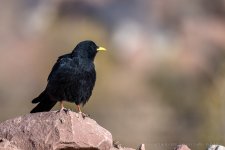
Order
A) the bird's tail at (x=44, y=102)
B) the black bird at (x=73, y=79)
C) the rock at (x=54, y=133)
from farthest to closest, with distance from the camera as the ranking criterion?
the bird's tail at (x=44, y=102) < the black bird at (x=73, y=79) < the rock at (x=54, y=133)

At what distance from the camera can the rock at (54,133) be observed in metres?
8.58

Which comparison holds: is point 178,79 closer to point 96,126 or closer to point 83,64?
point 83,64

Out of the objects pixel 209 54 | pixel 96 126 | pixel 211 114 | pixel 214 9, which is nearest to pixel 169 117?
pixel 211 114

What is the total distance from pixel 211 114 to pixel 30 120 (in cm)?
1081

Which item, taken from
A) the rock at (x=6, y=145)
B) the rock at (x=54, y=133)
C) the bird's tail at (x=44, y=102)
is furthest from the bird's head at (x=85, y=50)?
the rock at (x=6, y=145)

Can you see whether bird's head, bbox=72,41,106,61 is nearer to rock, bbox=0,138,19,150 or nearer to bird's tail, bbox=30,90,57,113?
bird's tail, bbox=30,90,57,113

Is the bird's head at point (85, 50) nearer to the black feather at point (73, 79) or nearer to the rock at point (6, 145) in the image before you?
the black feather at point (73, 79)

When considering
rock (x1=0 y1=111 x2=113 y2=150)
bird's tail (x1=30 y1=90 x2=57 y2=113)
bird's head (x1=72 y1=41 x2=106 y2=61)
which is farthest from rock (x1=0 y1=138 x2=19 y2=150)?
bird's head (x1=72 y1=41 x2=106 y2=61)

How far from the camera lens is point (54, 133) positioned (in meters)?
8.66

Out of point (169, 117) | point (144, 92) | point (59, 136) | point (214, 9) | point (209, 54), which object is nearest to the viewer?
point (59, 136)

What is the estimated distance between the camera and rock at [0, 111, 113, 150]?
28.1 ft

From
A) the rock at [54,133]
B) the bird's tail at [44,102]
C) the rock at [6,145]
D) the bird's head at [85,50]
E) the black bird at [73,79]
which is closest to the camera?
the rock at [6,145]

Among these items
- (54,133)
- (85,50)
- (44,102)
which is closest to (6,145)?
(54,133)

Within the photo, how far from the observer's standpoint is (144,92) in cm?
2098
